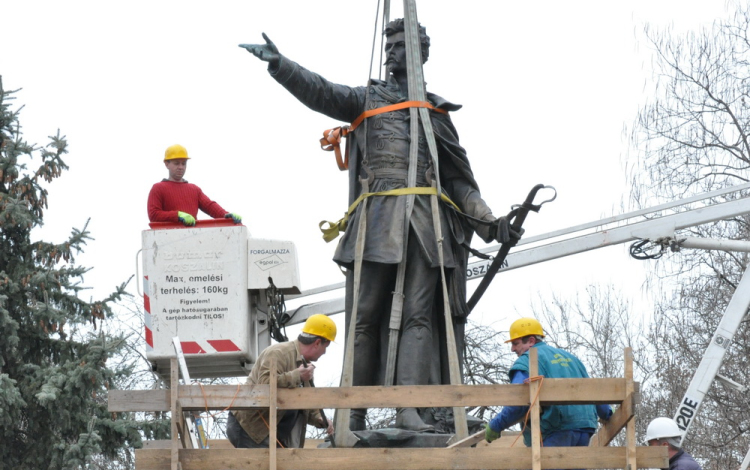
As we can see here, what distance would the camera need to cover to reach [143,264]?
12672 millimetres

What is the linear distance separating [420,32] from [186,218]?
8.86 ft

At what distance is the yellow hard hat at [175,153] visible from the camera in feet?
39.8

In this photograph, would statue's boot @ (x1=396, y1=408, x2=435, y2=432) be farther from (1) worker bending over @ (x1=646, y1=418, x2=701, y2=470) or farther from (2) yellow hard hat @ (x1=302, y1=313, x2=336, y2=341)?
(1) worker bending over @ (x1=646, y1=418, x2=701, y2=470)

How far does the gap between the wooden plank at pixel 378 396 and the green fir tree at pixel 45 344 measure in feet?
21.7

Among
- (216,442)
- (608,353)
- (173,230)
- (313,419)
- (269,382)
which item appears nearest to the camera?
(269,382)

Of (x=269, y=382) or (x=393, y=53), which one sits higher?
(x=393, y=53)

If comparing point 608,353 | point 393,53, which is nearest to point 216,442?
point 393,53

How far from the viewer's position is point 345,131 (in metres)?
11.0

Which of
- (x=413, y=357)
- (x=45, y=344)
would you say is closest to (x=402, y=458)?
(x=413, y=357)

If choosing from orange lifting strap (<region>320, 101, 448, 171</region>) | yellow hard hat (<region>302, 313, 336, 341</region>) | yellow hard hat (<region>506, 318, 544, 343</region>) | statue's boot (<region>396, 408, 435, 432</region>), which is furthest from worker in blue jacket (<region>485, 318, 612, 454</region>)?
orange lifting strap (<region>320, 101, 448, 171</region>)

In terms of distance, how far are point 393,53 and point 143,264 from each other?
3097 millimetres

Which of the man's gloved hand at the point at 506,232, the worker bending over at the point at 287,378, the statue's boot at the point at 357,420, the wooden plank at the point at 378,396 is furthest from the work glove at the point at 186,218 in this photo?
the wooden plank at the point at 378,396

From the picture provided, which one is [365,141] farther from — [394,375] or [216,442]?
[216,442]

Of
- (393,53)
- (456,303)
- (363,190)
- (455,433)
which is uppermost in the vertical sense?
(393,53)
